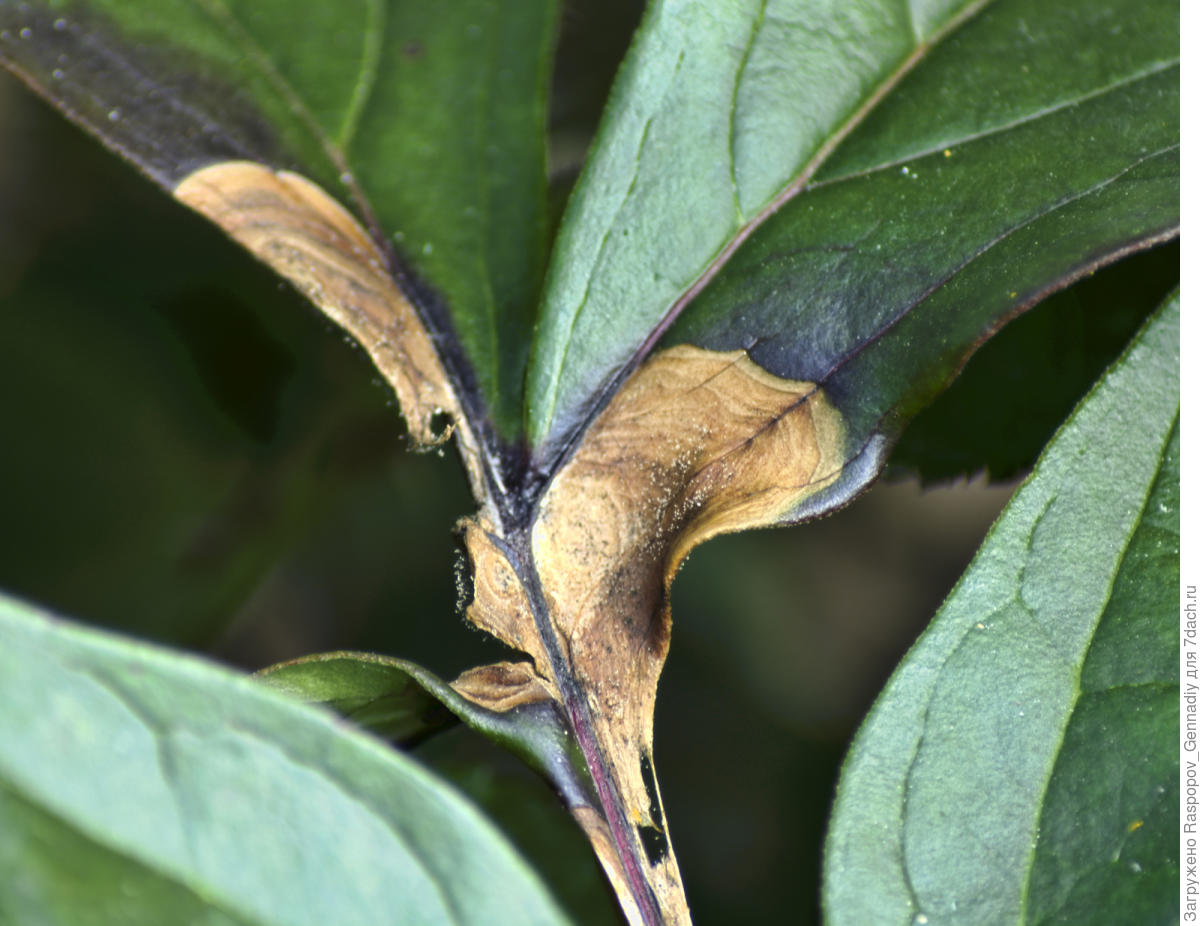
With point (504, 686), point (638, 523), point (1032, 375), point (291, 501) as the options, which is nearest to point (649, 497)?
point (638, 523)

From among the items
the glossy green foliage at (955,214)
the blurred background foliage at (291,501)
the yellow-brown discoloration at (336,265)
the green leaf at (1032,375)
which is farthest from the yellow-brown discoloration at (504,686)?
the green leaf at (1032,375)

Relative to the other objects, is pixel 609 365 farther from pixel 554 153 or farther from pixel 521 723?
pixel 554 153

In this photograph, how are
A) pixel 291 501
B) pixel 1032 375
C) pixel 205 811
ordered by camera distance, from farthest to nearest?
pixel 291 501, pixel 1032 375, pixel 205 811

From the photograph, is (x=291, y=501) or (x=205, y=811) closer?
(x=205, y=811)

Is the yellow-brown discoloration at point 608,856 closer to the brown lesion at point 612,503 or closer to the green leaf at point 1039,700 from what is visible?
the brown lesion at point 612,503

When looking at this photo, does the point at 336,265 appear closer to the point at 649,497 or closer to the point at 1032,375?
the point at 649,497
